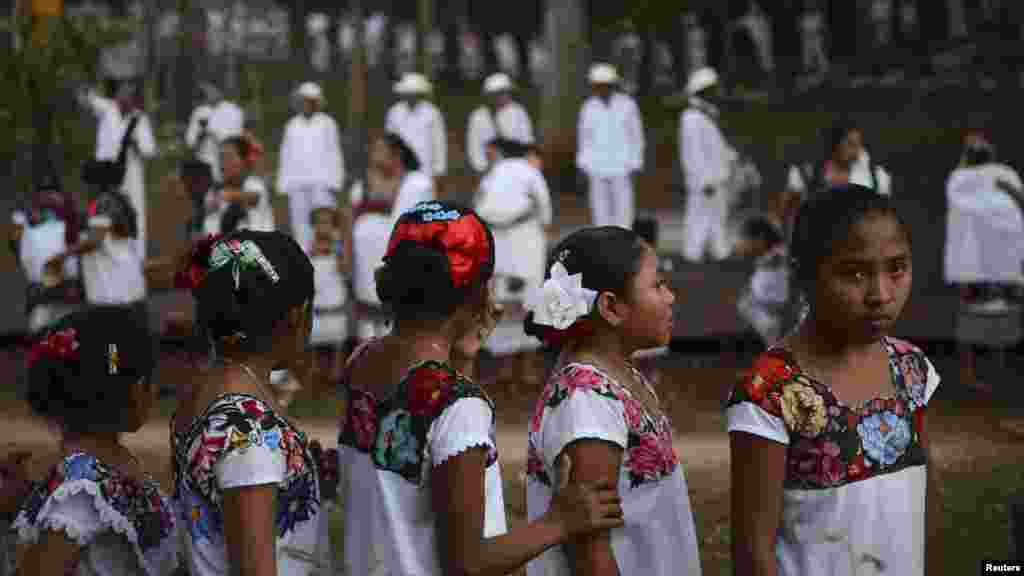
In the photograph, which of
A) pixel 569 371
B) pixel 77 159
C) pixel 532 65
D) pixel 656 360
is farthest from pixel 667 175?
pixel 569 371

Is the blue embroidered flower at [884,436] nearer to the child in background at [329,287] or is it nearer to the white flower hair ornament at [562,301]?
the white flower hair ornament at [562,301]

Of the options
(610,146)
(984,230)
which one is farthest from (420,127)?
(984,230)

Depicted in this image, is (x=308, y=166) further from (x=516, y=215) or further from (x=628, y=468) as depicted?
(x=628, y=468)

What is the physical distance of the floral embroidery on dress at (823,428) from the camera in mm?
3529

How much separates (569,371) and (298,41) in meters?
37.1

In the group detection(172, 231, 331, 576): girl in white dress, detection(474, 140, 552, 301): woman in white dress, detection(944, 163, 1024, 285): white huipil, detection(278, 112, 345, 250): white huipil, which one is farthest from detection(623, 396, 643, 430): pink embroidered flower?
detection(278, 112, 345, 250): white huipil

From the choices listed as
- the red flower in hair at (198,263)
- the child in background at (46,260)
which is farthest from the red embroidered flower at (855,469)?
the child in background at (46,260)

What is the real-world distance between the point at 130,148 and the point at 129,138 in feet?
3.54

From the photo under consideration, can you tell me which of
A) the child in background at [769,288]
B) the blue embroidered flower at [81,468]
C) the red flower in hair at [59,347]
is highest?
the red flower in hair at [59,347]

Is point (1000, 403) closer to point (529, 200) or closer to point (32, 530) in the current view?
point (529, 200)

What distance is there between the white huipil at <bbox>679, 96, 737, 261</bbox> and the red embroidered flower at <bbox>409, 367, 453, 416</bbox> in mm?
14829

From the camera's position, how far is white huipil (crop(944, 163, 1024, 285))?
39.9 ft

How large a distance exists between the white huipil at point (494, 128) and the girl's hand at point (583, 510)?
1626 cm

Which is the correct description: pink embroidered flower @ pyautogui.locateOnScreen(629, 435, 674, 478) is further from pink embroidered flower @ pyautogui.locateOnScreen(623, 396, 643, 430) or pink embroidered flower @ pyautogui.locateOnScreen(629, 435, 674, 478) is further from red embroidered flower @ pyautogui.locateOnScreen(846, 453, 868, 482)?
red embroidered flower @ pyautogui.locateOnScreen(846, 453, 868, 482)
